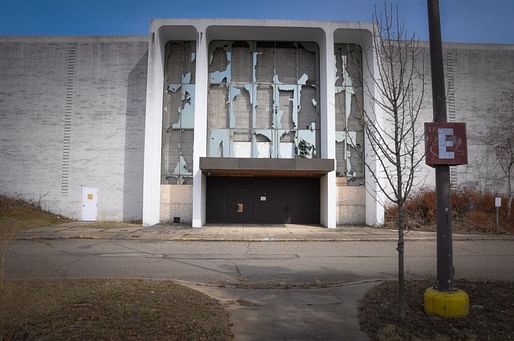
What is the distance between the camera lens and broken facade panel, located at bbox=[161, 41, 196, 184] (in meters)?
23.0

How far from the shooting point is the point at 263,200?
24188mm

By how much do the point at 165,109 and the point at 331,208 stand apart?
456 inches

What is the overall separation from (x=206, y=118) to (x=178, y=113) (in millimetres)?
2228

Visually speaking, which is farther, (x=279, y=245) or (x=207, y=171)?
(x=207, y=171)

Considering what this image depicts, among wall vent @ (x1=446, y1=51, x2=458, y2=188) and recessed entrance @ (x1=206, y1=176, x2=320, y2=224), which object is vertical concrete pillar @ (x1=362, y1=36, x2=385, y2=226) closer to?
recessed entrance @ (x1=206, y1=176, x2=320, y2=224)

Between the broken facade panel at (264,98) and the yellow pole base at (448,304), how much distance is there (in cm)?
1798

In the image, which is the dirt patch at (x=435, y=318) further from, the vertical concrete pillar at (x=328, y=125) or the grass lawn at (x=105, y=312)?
the vertical concrete pillar at (x=328, y=125)

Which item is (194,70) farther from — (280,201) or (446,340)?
(446,340)

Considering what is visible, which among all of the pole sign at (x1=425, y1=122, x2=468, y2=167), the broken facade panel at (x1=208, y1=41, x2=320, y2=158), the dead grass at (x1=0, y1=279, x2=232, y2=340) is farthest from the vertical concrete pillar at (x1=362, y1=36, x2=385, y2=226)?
→ the dead grass at (x1=0, y1=279, x2=232, y2=340)

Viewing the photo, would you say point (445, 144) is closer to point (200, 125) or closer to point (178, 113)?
point (200, 125)

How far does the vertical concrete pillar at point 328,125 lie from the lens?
70.7 feet

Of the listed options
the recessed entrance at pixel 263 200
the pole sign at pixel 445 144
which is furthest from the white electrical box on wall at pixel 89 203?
the pole sign at pixel 445 144

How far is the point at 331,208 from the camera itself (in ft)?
70.7

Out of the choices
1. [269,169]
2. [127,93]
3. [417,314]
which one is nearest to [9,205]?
[127,93]
